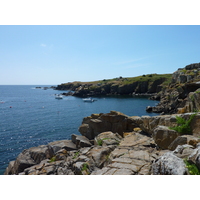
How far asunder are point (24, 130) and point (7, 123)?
32.7 ft

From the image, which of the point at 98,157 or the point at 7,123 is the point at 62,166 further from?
the point at 7,123

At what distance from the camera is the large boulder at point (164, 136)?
10805 mm

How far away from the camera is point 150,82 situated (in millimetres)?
139125

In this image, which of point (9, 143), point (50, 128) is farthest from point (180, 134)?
point (50, 128)

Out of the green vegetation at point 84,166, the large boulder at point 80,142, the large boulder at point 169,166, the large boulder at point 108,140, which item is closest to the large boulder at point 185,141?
the large boulder at point 169,166

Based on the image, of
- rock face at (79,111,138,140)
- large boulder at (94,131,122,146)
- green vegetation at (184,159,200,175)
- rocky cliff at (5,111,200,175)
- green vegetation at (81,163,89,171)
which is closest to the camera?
green vegetation at (184,159,200,175)

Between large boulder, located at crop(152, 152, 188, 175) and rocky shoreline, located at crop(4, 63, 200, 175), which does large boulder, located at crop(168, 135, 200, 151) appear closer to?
rocky shoreline, located at crop(4, 63, 200, 175)

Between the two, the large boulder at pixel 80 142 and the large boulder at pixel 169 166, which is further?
the large boulder at pixel 80 142

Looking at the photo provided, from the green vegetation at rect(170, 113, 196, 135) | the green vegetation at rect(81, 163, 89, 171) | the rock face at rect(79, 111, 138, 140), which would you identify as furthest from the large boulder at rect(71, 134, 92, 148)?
the green vegetation at rect(170, 113, 196, 135)

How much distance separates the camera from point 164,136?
→ 36.1 feet

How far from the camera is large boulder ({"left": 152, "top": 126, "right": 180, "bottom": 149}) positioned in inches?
425

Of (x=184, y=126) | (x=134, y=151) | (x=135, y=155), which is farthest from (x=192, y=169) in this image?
(x=184, y=126)

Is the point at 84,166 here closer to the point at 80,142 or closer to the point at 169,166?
the point at 169,166

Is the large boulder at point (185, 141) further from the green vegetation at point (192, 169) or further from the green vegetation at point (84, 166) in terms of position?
the green vegetation at point (84, 166)
